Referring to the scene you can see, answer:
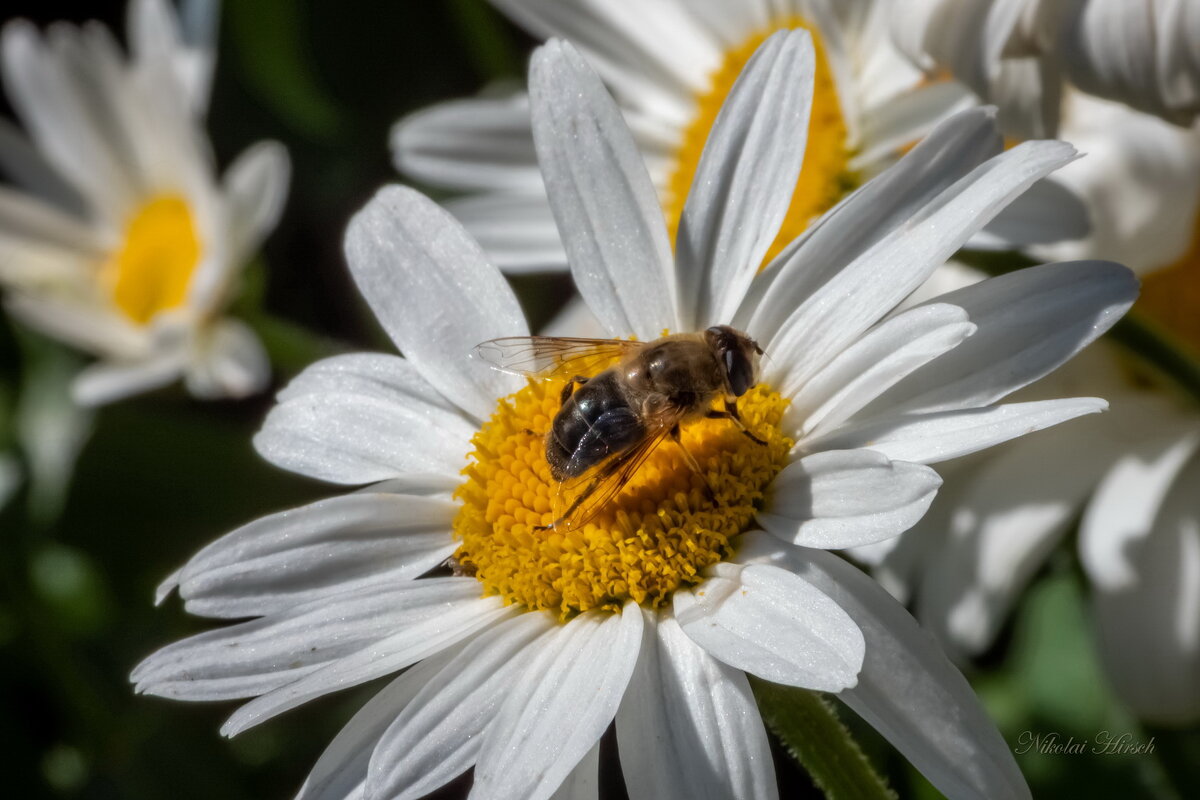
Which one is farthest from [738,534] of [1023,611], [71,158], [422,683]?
[71,158]

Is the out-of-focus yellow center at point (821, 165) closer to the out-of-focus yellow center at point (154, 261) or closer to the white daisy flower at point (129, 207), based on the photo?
the white daisy flower at point (129, 207)

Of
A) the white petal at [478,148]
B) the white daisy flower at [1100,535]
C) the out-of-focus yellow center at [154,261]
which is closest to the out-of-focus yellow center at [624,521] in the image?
the white daisy flower at [1100,535]

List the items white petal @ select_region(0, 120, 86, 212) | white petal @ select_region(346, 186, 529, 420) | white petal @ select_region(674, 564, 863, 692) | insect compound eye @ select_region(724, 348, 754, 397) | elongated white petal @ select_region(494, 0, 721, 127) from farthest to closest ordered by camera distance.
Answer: white petal @ select_region(0, 120, 86, 212) < elongated white petal @ select_region(494, 0, 721, 127) < white petal @ select_region(346, 186, 529, 420) < insect compound eye @ select_region(724, 348, 754, 397) < white petal @ select_region(674, 564, 863, 692)

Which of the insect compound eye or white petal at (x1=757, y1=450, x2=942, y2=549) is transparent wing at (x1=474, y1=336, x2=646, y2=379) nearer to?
the insect compound eye

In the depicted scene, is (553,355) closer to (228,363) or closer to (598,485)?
(598,485)

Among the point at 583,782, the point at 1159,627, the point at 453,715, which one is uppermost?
the point at 453,715

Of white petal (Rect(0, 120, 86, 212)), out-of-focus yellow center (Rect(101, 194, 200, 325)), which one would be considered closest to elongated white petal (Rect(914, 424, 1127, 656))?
out-of-focus yellow center (Rect(101, 194, 200, 325))

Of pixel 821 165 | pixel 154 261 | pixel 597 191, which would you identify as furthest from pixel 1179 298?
pixel 154 261
